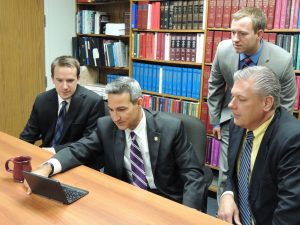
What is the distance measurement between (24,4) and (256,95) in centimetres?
315

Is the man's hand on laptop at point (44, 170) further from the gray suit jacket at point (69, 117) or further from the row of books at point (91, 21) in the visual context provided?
the row of books at point (91, 21)

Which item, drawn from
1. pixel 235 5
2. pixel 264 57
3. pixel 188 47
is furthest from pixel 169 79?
pixel 264 57

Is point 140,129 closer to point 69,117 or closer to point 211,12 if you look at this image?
point 69,117

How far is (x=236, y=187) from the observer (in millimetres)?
1728

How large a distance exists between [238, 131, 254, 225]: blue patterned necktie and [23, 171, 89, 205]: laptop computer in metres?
0.73

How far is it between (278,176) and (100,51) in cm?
301

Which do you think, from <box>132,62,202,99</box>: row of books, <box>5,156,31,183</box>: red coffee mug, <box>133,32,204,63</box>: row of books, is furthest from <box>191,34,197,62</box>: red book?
<box>5,156,31,183</box>: red coffee mug

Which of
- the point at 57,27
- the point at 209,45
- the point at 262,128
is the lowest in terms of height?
the point at 262,128

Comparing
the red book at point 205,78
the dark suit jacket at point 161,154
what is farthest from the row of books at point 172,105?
the dark suit jacket at point 161,154

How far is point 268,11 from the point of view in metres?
2.77

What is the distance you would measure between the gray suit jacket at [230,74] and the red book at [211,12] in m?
0.57

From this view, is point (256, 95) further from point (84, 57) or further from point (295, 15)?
point (84, 57)

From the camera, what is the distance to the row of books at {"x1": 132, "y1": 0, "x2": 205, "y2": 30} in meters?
3.17

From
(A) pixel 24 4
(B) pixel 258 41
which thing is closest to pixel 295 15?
(B) pixel 258 41
